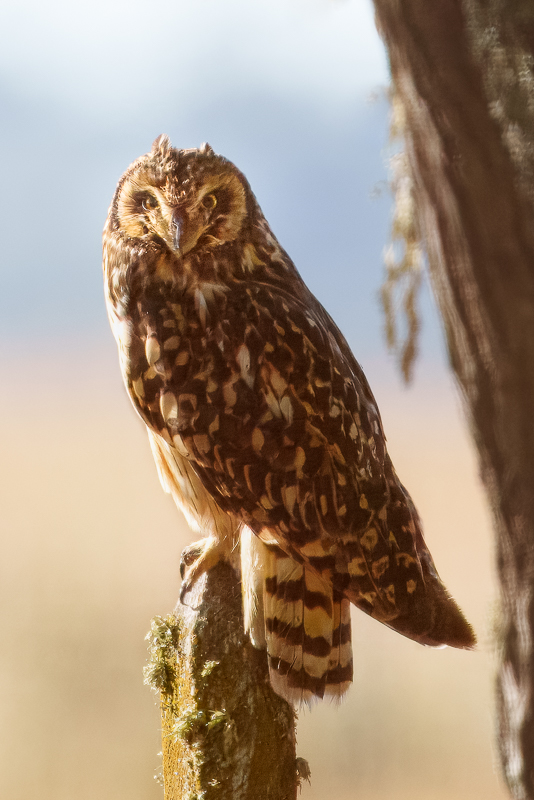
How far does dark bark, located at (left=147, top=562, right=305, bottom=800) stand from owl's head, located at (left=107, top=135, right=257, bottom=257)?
564 mm

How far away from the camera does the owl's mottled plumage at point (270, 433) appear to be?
0.85 meters

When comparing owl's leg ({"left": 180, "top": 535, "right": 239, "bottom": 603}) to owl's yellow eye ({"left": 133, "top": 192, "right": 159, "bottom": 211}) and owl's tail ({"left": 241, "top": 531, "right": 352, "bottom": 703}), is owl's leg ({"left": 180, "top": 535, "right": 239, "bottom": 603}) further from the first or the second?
owl's yellow eye ({"left": 133, "top": 192, "right": 159, "bottom": 211})

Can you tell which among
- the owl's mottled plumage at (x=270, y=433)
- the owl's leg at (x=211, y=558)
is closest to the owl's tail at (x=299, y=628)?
the owl's mottled plumage at (x=270, y=433)

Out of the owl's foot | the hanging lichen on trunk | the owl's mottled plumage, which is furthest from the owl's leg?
the hanging lichen on trunk

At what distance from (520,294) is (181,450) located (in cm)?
69

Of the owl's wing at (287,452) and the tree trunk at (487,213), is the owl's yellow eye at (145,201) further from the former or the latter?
the tree trunk at (487,213)

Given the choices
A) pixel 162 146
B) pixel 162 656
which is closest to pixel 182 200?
pixel 162 146

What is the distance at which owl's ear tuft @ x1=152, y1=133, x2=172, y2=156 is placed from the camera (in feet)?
2.73

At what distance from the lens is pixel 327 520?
86 cm

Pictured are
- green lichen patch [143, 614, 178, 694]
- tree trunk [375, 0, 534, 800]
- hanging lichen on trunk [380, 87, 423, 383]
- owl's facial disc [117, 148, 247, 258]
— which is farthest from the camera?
green lichen patch [143, 614, 178, 694]

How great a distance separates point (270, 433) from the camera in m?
0.86

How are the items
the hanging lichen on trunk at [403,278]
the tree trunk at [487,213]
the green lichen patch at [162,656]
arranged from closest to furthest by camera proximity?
the tree trunk at [487,213]
the hanging lichen on trunk at [403,278]
the green lichen patch at [162,656]

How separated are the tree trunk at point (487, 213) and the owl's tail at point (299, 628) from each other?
608 millimetres

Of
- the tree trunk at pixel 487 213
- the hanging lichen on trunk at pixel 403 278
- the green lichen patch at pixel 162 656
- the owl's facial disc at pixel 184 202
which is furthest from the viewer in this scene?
the green lichen patch at pixel 162 656
